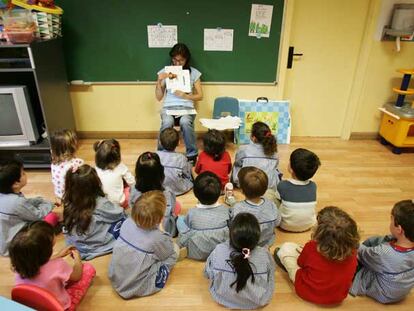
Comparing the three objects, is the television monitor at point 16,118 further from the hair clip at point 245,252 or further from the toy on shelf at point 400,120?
the toy on shelf at point 400,120

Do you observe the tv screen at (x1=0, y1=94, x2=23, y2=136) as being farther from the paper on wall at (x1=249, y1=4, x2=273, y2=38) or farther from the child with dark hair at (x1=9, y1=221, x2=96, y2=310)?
the paper on wall at (x1=249, y1=4, x2=273, y2=38)

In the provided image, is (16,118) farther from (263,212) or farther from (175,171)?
(263,212)

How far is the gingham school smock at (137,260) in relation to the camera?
5.42 feet

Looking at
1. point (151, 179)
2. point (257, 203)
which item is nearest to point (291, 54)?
point (257, 203)

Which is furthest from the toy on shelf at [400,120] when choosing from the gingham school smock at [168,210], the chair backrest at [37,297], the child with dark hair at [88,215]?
the chair backrest at [37,297]

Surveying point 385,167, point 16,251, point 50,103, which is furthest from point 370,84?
point 16,251

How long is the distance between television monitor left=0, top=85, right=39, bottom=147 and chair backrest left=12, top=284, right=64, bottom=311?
1.92 meters

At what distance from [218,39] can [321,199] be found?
1.84 m

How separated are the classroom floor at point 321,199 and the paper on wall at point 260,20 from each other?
3.94 ft

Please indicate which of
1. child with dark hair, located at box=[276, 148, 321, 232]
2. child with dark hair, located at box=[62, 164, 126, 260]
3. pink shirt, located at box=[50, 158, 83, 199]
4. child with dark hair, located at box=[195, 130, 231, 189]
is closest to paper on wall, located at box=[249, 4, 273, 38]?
child with dark hair, located at box=[195, 130, 231, 189]

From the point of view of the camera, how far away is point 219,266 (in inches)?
62.6

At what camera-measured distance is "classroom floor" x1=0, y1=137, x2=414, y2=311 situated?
1.75 meters

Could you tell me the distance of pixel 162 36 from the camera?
10.6 feet

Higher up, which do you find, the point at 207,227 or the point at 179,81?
the point at 179,81
